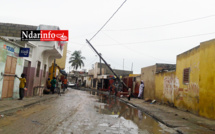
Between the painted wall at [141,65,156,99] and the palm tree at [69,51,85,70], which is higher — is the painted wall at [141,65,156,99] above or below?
below

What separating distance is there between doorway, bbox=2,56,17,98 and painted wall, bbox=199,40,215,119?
36.6 ft

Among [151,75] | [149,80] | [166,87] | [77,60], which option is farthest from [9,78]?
[77,60]

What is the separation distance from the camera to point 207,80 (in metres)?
9.59

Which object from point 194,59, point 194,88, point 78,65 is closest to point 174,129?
point 194,88

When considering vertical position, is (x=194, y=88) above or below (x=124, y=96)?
above

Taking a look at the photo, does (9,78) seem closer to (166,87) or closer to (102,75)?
(166,87)

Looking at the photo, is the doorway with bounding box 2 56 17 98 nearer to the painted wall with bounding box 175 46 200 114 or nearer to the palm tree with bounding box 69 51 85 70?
the painted wall with bounding box 175 46 200 114

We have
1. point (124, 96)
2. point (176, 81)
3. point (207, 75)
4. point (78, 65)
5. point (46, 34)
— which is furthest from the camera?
point (78, 65)

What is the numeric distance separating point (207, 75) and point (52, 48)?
12608mm

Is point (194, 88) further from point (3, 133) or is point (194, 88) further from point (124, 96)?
point (124, 96)

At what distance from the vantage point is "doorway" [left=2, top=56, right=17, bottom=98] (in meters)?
11.6

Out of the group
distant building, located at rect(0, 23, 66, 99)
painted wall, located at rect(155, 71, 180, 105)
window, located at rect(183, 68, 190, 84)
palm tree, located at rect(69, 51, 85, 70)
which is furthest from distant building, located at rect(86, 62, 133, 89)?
window, located at rect(183, 68, 190, 84)

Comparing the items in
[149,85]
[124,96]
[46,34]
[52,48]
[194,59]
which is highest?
[46,34]

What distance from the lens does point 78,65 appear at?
192 ft
